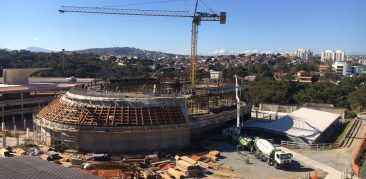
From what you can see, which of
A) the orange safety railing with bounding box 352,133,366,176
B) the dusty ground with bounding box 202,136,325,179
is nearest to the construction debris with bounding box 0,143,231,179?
the dusty ground with bounding box 202,136,325,179

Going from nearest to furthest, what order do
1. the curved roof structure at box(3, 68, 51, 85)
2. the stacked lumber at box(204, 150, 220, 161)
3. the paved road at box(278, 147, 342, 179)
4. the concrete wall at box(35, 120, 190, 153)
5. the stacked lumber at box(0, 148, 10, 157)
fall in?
1. the paved road at box(278, 147, 342, 179)
2. the stacked lumber at box(0, 148, 10, 157)
3. the stacked lumber at box(204, 150, 220, 161)
4. the concrete wall at box(35, 120, 190, 153)
5. the curved roof structure at box(3, 68, 51, 85)

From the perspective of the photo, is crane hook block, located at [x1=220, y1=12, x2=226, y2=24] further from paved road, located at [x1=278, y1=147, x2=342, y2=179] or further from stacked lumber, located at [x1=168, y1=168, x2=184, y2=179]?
stacked lumber, located at [x1=168, y1=168, x2=184, y2=179]

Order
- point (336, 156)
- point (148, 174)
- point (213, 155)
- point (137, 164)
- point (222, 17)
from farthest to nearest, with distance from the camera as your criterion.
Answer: point (222, 17) < point (336, 156) < point (213, 155) < point (137, 164) < point (148, 174)

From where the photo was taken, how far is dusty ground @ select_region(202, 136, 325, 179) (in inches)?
1380

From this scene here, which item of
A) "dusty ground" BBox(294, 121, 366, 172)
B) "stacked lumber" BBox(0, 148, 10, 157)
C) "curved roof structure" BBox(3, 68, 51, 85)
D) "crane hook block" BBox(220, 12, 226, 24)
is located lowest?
"dusty ground" BBox(294, 121, 366, 172)


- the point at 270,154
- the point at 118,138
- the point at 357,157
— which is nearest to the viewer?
the point at 270,154

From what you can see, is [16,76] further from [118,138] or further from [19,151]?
[118,138]

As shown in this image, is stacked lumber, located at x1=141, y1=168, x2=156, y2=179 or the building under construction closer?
stacked lumber, located at x1=141, y1=168, x2=156, y2=179

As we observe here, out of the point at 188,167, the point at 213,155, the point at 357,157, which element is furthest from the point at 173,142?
the point at 357,157

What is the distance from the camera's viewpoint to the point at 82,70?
5709 inches

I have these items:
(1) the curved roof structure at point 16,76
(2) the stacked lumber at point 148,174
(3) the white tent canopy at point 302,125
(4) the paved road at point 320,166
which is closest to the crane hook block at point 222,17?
(3) the white tent canopy at point 302,125

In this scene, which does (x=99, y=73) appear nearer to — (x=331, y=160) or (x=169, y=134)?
(x=169, y=134)

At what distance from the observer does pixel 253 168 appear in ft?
122

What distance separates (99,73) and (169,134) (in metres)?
110
